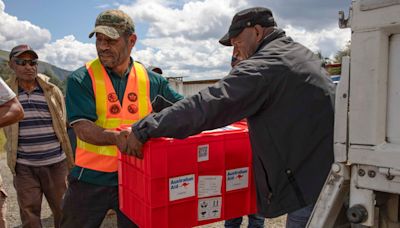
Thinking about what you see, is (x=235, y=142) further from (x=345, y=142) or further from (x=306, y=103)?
(x=345, y=142)

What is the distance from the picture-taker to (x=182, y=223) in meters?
2.43

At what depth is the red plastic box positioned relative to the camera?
2291 millimetres

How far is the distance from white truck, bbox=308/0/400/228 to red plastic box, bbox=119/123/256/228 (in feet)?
2.85

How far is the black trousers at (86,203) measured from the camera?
3.02 metres

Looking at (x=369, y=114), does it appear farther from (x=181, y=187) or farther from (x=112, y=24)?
(x=112, y=24)

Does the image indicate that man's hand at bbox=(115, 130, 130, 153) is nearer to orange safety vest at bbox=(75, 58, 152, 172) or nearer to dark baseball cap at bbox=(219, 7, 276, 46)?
orange safety vest at bbox=(75, 58, 152, 172)

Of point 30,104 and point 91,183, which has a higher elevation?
point 30,104

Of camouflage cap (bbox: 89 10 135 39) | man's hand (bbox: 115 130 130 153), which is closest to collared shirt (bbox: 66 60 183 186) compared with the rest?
camouflage cap (bbox: 89 10 135 39)

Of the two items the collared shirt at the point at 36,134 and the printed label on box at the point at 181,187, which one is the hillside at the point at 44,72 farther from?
the printed label on box at the point at 181,187

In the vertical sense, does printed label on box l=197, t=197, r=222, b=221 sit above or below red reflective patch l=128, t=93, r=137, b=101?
below

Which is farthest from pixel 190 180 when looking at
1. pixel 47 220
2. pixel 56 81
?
pixel 56 81

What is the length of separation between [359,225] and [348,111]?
53 centimetres

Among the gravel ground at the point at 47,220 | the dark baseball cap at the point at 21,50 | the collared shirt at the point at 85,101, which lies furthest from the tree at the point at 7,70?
the collared shirt at the point at 85,101

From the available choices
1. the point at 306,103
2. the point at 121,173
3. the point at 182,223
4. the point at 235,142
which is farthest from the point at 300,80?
the point at 121,173
